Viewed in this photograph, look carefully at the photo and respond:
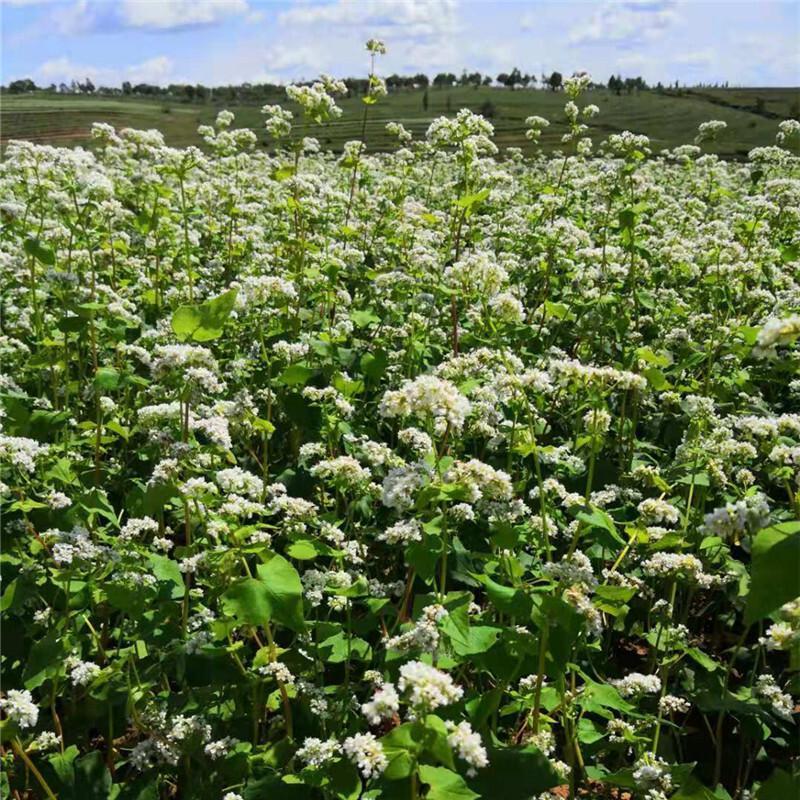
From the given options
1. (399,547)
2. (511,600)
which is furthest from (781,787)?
(399,547)

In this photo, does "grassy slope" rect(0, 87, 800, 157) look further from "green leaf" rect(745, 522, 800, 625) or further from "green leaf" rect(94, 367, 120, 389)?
"green leaf" rect(745, 522, 800, 625)

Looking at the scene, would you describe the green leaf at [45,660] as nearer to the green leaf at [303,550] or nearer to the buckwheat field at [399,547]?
the buckwheat field at [399,547]

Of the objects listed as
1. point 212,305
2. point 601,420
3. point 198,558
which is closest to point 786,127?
point 601,420

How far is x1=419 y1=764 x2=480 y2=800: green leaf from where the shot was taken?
2564 millimetres

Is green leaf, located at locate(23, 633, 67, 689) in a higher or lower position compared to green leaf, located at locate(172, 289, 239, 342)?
lower

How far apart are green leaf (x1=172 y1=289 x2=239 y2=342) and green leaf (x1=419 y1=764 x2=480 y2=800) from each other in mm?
2172

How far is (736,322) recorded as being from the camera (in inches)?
265

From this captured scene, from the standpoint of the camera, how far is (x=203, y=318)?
12.3ft

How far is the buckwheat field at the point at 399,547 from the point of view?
10.6 ft

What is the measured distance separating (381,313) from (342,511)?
2.67 meters

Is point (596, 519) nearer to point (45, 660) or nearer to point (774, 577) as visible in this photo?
point (774, 577)

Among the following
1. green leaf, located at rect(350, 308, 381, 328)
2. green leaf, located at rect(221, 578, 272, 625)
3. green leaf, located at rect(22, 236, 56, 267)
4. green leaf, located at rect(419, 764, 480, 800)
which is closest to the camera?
green leaf, located at rect(419, 764, 480, 800)

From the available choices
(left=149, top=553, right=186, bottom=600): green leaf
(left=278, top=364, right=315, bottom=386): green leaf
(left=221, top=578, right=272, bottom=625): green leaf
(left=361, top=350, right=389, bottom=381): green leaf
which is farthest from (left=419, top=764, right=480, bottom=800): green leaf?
(left=361, top=350, right=389, bottom=381): green leaf

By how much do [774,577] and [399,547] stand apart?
3.02 m
